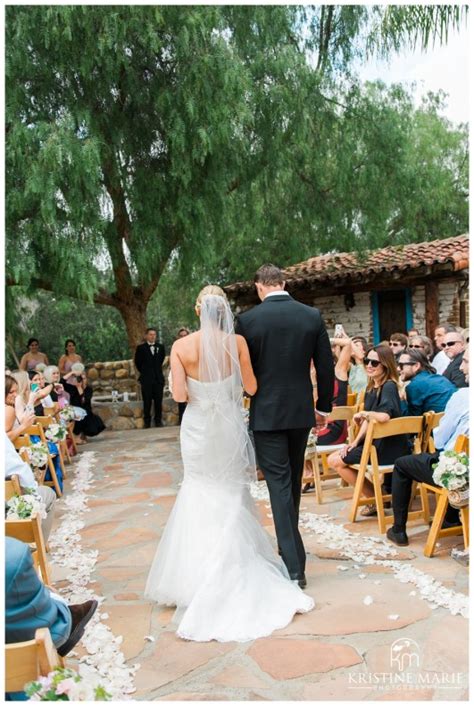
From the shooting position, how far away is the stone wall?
12.7 meters

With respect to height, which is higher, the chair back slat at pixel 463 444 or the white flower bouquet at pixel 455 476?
the chair back slat at pixel 463 444

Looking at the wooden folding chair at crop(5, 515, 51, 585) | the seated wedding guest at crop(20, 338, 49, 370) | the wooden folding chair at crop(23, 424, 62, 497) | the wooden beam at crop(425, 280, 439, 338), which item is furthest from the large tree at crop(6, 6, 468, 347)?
the wooden folding chair at crop(5, 515, 51, 585)

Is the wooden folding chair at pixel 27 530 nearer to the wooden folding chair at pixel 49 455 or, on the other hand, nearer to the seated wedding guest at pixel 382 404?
the seated wedding guest at pixel 382 404

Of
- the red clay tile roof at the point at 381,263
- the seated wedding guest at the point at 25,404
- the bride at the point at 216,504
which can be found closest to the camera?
the bride at the point at 216,504

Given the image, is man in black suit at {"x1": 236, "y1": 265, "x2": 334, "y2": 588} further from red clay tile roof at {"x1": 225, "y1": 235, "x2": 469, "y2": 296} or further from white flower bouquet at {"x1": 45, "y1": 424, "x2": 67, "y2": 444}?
red clay tile roof at {"x1": 225, "y1": 235, "x2": 469, "y2": 296}

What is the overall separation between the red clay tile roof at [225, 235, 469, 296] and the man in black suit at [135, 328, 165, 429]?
459cm

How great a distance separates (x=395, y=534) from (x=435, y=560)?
1.33 ft

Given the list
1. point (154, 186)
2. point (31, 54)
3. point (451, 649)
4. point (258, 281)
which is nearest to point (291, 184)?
point (154, 186)

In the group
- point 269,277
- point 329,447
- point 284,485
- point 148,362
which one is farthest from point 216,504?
point 148,362

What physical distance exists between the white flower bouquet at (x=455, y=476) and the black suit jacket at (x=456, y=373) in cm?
177

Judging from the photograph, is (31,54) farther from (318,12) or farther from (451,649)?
(451,649)

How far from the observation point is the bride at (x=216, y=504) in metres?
3.41

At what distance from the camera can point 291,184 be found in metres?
12.9

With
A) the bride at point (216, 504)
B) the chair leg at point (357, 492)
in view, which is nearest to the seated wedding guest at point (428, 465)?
the chair leg at point (357, 492)
